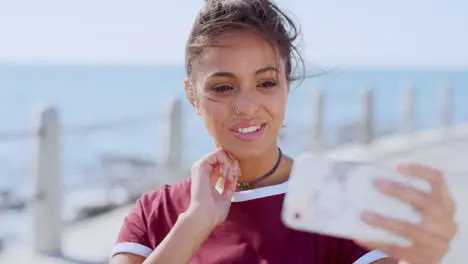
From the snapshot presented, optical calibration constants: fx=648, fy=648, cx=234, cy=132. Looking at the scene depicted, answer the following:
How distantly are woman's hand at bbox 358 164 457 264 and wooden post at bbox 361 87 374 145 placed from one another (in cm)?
999

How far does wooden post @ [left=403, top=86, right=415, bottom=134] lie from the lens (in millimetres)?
12195

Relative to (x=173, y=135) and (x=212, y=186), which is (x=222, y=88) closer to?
(x=212, y=186)

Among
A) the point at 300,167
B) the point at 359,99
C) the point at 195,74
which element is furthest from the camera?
the point at 359,99

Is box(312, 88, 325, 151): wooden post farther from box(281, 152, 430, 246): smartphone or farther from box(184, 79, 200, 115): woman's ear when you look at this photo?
box(281, 152, 430, 246): smartphone

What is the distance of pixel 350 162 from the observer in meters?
1.33

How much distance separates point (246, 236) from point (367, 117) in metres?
9.78

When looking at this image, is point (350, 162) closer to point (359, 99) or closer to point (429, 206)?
point (429, 206)

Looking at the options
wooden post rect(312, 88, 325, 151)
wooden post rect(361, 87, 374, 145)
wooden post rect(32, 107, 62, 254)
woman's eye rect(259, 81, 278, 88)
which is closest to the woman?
woman's eye rect(259, 81, 278, 88)

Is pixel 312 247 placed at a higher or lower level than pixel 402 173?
lower

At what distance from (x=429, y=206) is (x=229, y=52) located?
0.83 m

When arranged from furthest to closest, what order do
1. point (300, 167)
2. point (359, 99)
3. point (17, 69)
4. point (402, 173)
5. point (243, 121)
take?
point (17, 69)
point (359, 99)
point (243, 121)
point (300, 167)
point (402, 173)

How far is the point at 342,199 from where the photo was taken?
1317 mm

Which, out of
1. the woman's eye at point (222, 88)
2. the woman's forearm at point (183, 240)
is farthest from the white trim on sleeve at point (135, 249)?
the woman's eye at point (222, 88)

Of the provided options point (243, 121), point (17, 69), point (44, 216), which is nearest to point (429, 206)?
point (243, 121)
